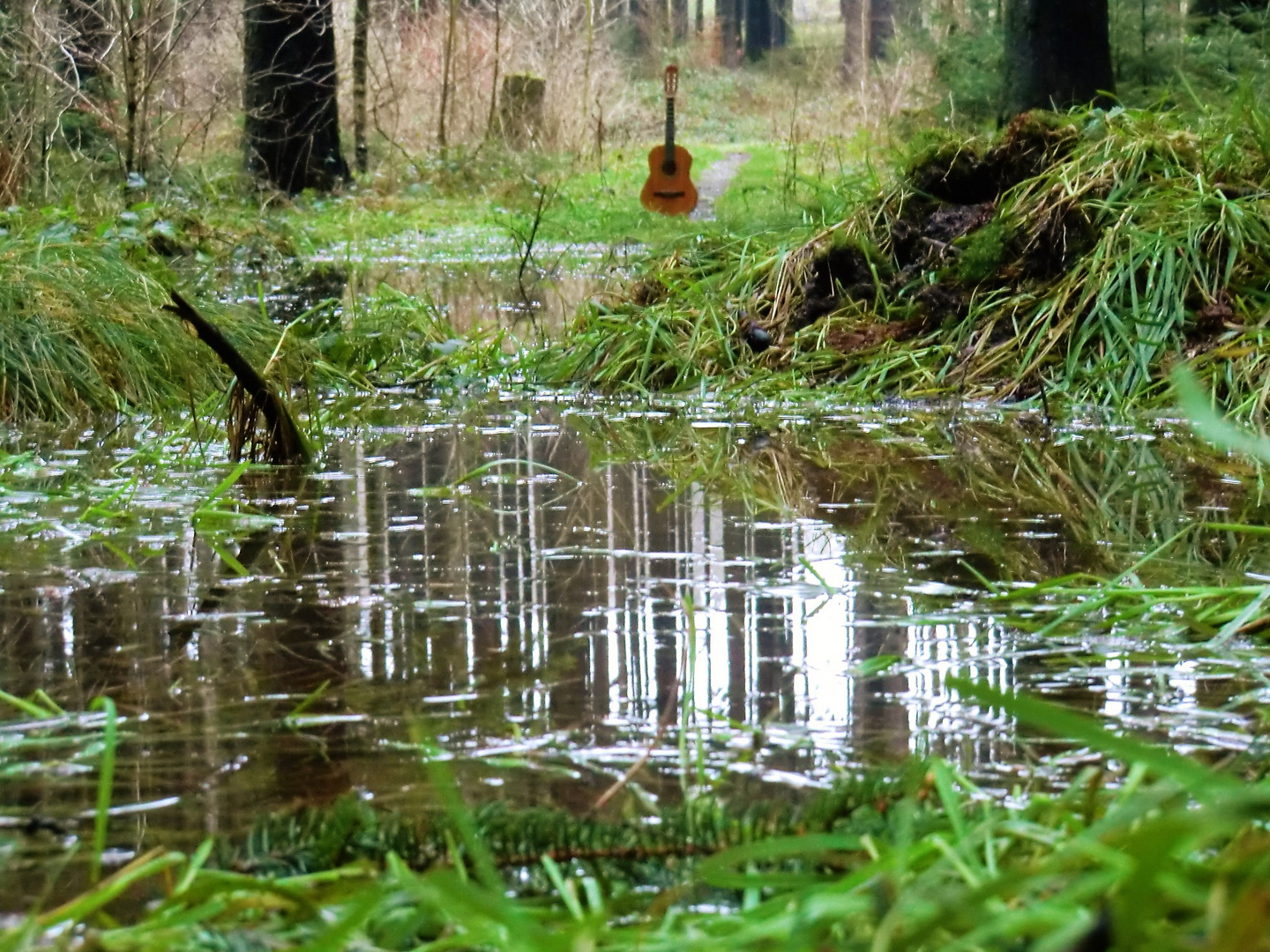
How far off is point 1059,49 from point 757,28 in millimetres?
32356

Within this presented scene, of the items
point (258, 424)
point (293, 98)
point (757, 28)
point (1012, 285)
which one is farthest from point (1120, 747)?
point (757, 28)

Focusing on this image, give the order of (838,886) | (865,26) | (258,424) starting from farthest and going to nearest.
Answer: (865,26), (258,424), (838,886)

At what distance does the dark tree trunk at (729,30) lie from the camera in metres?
38.8

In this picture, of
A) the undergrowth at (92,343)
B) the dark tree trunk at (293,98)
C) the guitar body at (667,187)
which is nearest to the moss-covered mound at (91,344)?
the undergrowth at (92,343)

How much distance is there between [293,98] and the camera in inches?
535

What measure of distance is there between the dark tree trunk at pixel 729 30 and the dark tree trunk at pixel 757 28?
48cm

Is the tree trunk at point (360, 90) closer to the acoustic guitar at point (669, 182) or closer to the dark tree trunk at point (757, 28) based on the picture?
the acoustic guitar at point (669, 182)

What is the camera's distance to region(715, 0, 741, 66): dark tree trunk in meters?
38.8

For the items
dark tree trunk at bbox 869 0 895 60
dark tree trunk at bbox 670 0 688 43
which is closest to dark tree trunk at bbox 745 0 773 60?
dark tree trunk at bbox 670 0 688 43

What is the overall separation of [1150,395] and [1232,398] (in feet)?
0.93

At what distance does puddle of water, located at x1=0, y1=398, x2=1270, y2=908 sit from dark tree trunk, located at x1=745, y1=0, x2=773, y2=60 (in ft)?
118

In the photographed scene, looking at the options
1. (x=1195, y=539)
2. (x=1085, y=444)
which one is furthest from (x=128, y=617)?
(x=1085, y=444)

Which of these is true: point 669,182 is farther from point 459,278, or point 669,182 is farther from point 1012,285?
point 1012,285

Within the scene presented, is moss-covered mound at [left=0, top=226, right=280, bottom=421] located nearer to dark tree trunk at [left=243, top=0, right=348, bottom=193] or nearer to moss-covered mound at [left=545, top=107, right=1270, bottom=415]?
moss-covered mound at [left=545, top=107, right=1270, bottom=415]
